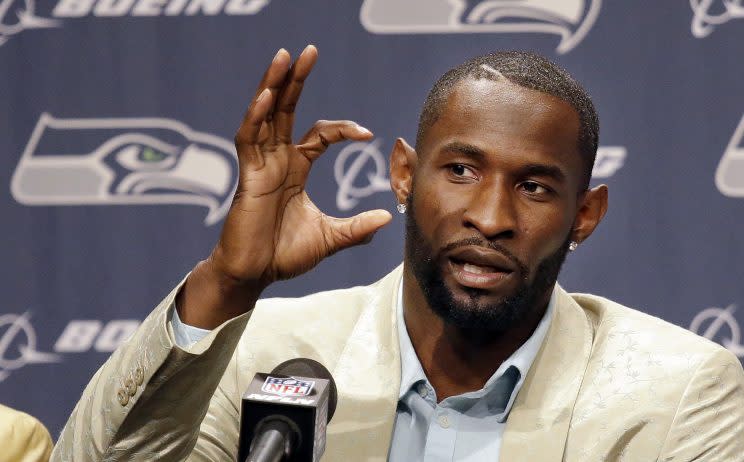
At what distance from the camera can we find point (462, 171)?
7.36 feet

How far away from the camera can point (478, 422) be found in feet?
7.43

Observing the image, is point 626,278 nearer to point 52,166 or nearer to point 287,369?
point 52,166

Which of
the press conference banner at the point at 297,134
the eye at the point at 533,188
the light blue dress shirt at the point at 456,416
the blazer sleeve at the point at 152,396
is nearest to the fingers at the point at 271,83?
the blazer sleeve at the point at 152,396

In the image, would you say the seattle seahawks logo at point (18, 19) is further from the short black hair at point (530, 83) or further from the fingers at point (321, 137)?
the fingers at point (321, 137)

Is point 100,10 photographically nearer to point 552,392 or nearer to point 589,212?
point 589,212

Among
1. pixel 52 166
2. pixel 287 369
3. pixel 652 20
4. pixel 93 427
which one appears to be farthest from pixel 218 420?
pixel 652 20

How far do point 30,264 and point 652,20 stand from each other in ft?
6.10

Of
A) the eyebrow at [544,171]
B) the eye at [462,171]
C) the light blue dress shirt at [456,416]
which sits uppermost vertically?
the eyebrow at [544,171]

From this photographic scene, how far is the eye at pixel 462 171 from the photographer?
7.31ft

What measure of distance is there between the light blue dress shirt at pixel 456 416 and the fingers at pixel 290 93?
1.86ft

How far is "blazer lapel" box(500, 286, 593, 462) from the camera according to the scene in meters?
2.18

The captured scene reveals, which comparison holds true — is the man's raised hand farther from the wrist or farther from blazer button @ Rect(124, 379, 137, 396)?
blazer button @ Rect(124, 379, 137, 396)

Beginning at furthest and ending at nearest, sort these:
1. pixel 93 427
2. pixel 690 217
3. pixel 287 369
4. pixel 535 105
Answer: pixel 690 217, pixel 535 105, pixel 93 427, pixel 287 369

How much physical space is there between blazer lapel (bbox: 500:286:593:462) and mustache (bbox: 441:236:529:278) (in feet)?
0.74
